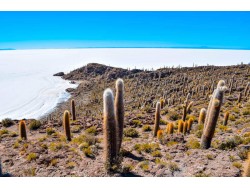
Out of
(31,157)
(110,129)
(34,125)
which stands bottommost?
(34,125)

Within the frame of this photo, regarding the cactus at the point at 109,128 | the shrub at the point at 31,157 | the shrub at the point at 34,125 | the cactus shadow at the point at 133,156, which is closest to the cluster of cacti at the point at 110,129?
the cactus at the point at 109,128

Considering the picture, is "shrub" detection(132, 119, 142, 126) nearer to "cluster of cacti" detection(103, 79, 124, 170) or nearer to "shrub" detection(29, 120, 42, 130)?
"shrub" detection(29, 120, 42, 130)

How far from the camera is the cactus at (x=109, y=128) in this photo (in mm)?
7930

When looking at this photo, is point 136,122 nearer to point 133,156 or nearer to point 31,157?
point 133,156

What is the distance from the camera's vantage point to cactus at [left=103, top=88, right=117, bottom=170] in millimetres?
7930

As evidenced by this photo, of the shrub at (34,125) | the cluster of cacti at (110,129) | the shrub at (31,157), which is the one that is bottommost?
the shrub at (34,125)

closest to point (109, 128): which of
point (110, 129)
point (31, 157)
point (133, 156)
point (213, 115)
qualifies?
point (110, 129)

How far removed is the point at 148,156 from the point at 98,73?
67324mm

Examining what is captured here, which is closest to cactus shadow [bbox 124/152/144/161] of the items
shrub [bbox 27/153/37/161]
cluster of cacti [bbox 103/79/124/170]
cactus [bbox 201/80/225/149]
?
cluster of cacti [bbox 103/79/124/170]

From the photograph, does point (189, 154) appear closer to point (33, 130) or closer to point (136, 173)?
point (136, 173)

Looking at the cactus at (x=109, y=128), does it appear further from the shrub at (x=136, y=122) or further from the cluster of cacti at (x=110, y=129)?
the shrub at (x=136, y=122)

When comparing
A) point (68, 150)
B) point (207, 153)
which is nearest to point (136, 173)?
point (207, 153)

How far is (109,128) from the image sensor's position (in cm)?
811

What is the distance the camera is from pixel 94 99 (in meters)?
43.4
